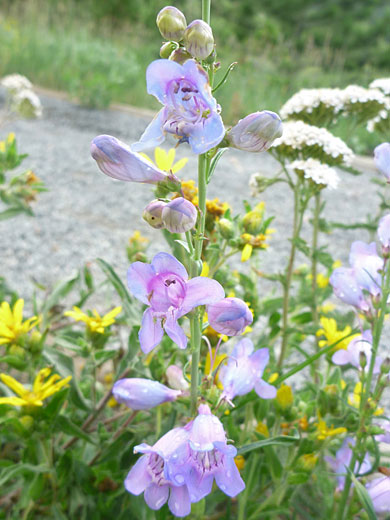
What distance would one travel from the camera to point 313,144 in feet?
4.26

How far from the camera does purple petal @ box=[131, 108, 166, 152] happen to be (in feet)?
2.14

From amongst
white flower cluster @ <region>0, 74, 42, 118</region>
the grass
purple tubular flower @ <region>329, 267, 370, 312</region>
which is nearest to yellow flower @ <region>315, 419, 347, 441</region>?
purple tubular flower @ <region>329, 267, 370, 312</region>

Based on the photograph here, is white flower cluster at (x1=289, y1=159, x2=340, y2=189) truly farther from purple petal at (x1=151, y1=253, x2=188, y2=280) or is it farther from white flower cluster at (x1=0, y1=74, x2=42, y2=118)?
white flower cluster at (x1=0, y1=74, x2=42, y2=118)

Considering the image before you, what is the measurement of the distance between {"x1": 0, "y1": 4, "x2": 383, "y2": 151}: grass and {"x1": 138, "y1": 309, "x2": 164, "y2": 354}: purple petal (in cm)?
466

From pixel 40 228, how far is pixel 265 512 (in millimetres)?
2268

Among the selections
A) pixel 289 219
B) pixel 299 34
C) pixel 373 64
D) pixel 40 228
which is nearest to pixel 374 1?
pixel 299 34

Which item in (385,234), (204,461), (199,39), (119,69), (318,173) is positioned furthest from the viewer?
(119,69)

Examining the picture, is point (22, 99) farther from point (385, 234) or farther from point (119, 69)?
point (119, 69)

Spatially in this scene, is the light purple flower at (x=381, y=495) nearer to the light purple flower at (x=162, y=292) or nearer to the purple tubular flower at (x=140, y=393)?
the purple tubular flower at (x=140, y=393)

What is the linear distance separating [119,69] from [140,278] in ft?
19.8

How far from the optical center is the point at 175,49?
0.69 m

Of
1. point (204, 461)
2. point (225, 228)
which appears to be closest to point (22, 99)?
point (225, 228)

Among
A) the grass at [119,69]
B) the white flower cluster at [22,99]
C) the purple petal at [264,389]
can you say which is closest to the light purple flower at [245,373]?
the purple petal at [264,389]

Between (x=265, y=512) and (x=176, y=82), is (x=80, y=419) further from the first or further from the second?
(x=176, y=82)
